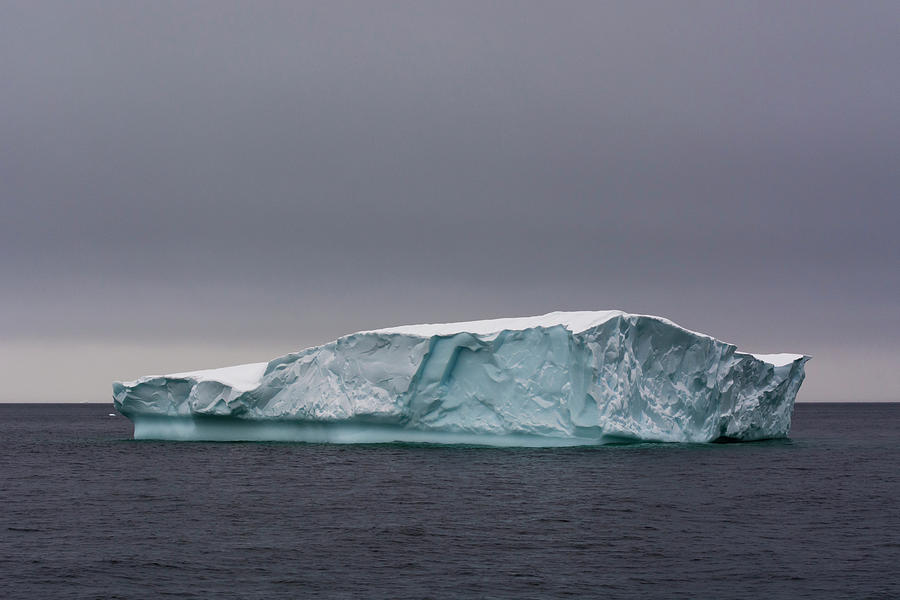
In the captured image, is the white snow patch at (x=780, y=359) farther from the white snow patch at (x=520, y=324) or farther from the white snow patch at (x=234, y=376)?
the white snow patch at (x=234, y=376)

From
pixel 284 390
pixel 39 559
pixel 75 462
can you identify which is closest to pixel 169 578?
pixel 39 559

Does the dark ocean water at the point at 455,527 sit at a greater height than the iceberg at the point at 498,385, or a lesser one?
lesser

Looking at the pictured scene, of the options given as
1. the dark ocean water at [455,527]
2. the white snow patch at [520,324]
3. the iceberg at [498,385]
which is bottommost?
the dark ocean water at [455,527]

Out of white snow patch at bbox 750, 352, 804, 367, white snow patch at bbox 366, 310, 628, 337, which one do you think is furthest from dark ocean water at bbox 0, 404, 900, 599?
white snow patch at bbox 750, 352, 804, 367

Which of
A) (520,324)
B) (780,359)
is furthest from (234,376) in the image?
(780,359)

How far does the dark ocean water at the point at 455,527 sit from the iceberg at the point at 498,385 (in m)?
1.07

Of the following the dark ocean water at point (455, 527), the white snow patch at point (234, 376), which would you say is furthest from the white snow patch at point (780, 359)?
the white snow patch at point (234, 376)

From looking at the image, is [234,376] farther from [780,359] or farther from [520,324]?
[780,359]

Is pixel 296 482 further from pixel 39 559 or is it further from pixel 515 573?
pixel 515 573

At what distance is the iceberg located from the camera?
26.5m

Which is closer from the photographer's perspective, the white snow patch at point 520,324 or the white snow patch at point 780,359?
the white snow patch at point 520,324

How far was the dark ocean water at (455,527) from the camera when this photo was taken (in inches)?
485

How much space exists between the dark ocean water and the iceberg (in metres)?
1.07

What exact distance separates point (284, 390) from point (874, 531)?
57.2 feet
